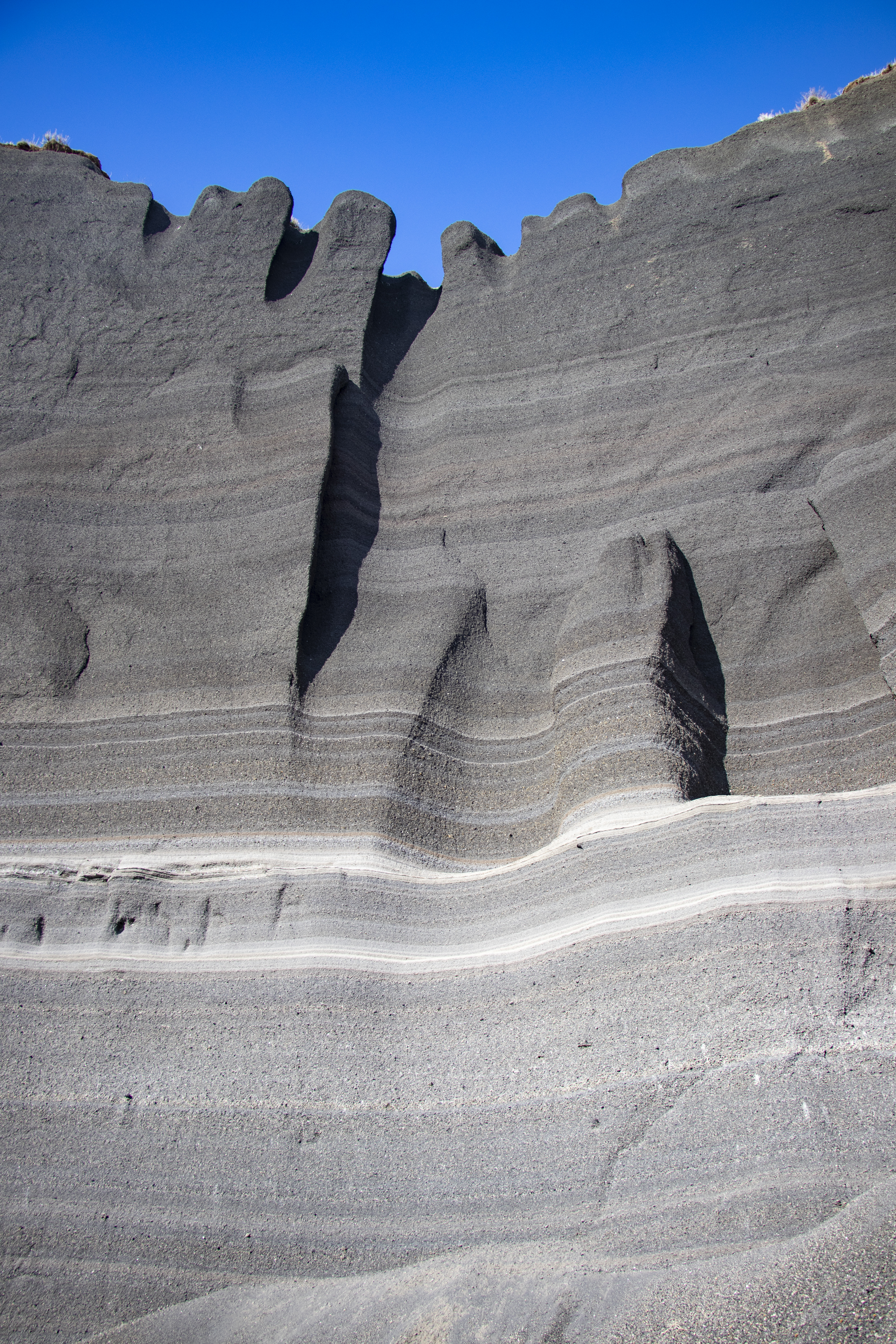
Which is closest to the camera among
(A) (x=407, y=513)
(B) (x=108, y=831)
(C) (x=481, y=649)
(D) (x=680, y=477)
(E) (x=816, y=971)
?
(E) (x=816, y=971)

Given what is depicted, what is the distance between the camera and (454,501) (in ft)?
19.9

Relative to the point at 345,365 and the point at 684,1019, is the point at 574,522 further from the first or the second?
the point at 684,1019

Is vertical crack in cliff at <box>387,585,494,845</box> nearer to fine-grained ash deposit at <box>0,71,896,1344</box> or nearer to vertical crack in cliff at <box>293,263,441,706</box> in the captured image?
fine-grained ash deposit at <box>0,71,896,1344</box>

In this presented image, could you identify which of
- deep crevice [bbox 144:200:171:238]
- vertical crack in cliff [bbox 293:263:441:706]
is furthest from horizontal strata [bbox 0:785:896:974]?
deep crevice [bbox 144:200:171:238]

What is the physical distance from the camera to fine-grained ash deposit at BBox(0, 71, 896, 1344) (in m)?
2.67

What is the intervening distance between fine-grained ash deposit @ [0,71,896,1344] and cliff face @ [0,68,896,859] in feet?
0.11

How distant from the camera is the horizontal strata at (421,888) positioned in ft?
10.3

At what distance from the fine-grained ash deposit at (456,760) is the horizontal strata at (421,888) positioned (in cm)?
2

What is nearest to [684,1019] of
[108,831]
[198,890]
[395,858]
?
[395,858]

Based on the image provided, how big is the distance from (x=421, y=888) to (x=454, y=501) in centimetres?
323

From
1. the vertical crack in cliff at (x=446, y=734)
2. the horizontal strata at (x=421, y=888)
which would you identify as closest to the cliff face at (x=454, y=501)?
the vertical crack in cliff at (x=446, y=734)

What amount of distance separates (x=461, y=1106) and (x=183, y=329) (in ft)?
21.2

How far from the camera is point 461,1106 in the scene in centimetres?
298

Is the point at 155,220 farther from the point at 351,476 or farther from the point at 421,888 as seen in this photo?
the point at 421,888
